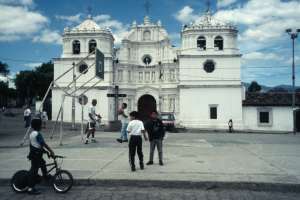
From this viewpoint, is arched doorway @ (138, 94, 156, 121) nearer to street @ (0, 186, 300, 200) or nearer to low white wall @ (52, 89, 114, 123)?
low white wall @ (52, 89, 114, 123)

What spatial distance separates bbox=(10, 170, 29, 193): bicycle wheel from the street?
0.48 feet

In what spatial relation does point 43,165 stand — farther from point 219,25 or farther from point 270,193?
point 219,25

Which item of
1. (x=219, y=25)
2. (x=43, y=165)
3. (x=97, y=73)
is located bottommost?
(x=43, y=165)

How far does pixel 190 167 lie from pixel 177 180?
6.56 ft

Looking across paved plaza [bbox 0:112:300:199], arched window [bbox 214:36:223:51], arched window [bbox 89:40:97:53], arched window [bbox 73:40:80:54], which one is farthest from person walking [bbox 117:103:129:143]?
arched window [bbox 73:40:80:54]

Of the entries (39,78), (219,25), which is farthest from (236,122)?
(39,78)

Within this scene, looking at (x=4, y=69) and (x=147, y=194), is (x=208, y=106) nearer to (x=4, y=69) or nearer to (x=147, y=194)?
(x=147, y=194)

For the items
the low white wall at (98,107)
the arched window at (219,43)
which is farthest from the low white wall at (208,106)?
the low white wall at (98,107)

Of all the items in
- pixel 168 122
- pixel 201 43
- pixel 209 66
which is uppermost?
pixel 201 43

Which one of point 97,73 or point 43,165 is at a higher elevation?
point 97,73

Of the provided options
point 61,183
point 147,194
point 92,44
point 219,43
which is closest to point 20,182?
point 61,183

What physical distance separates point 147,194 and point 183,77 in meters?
32.7

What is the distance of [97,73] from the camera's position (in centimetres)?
1725

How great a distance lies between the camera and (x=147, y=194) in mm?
7570
